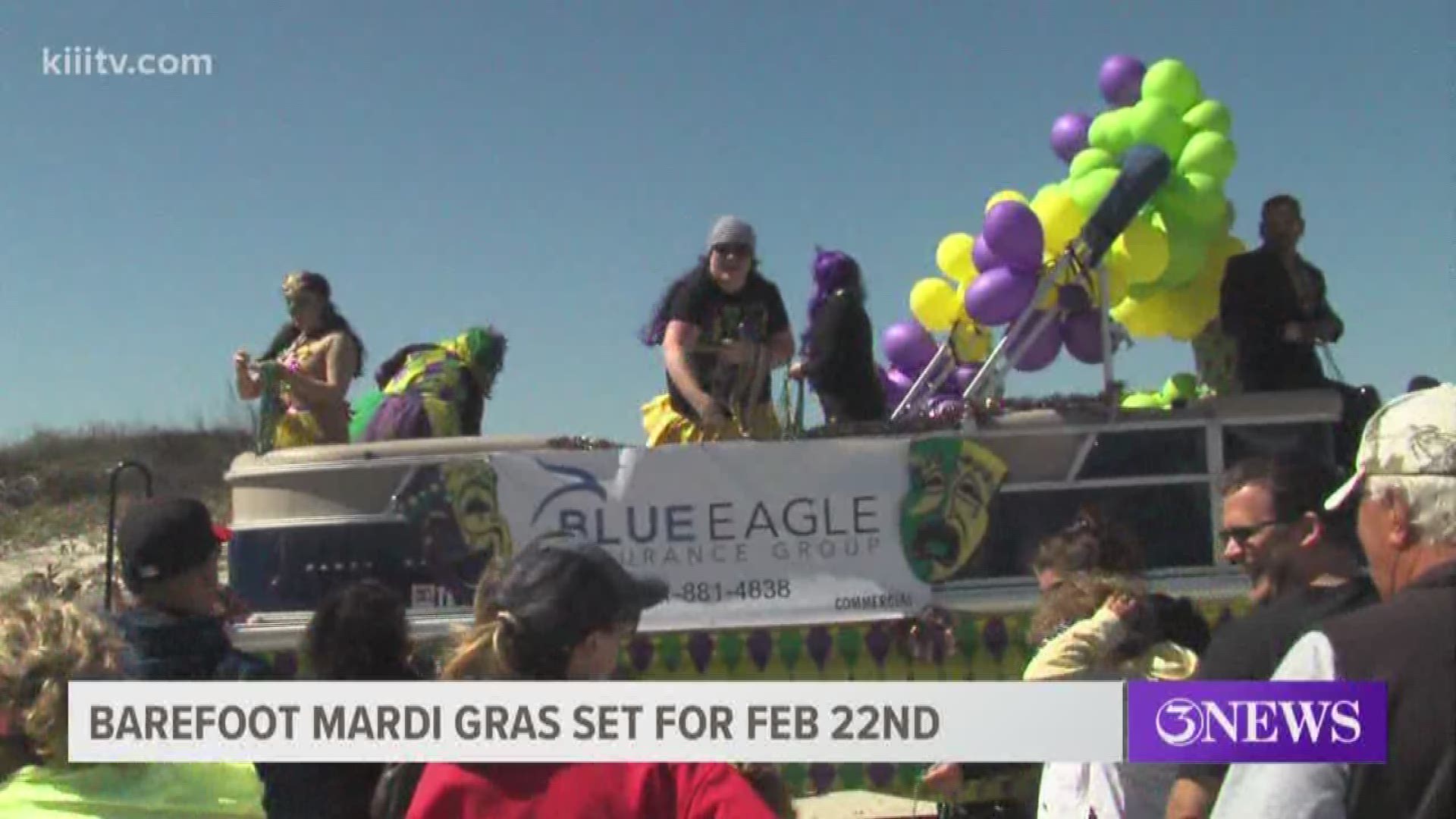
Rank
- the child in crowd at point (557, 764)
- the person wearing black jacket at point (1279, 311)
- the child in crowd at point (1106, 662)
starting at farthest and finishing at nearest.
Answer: the person wearing black jacket at point (1279, 311)
the child in crowd at point (1106, 662)
the child in crowd at point (557, 764)

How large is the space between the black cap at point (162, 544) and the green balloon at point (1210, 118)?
3594mm

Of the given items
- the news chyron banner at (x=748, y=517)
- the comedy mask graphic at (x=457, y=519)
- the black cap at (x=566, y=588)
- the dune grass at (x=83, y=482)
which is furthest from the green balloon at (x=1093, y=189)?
the black cap at (x=566, y=588)

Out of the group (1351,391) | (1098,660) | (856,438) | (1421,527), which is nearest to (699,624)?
(856,438)

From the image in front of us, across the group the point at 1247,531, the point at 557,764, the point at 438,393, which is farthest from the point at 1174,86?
the point at 557,764

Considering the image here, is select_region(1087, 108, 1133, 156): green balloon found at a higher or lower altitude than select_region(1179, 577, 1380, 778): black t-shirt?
higher

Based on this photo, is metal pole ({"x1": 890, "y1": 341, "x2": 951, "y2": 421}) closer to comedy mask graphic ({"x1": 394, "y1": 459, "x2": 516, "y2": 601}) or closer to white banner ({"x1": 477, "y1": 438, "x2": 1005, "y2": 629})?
white banner ({"x1": 477, "y1": 438, "x2": 1005, "y2": 629})

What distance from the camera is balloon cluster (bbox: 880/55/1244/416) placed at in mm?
4906

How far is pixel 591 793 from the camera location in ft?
5.58

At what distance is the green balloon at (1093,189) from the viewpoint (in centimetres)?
504

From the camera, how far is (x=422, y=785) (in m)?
1.81

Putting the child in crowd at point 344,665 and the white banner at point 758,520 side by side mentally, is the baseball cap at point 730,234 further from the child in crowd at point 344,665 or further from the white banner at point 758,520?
the child in crowd at point 344,665

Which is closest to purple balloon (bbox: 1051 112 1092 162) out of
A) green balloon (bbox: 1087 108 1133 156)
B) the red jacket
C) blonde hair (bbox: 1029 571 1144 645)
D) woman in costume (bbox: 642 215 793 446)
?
green balloon (bbox: 1087 108 1133 156)

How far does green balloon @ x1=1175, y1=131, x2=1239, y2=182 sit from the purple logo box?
9.04 feet

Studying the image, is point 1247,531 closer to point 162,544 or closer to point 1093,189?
point 162,544
